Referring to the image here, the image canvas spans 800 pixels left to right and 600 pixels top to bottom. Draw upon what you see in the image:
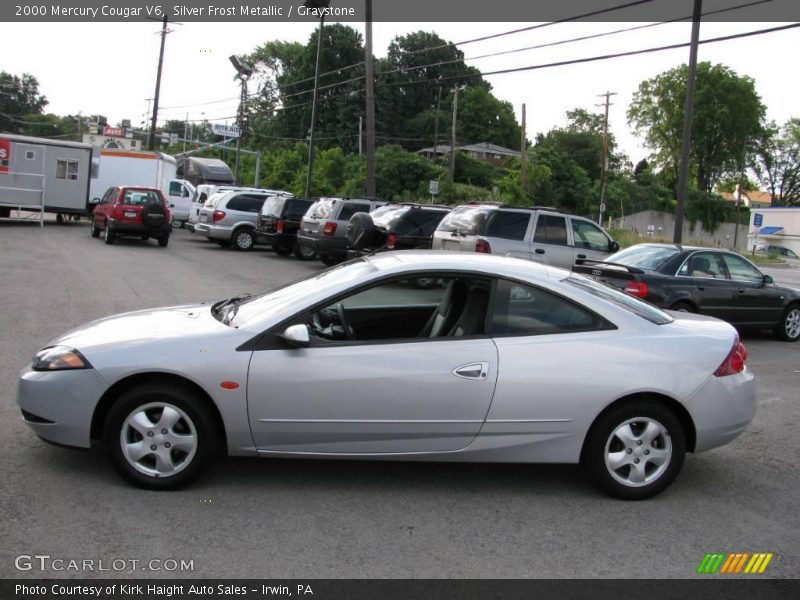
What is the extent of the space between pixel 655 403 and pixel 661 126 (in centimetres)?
8527

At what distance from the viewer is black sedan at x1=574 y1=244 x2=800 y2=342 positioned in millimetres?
10703

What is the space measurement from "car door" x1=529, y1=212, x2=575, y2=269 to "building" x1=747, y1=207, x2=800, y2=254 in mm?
64053

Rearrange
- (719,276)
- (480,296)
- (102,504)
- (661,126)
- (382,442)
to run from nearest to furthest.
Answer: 1. (102,504)
2. (382,442)
3. (480,296)
4. (719,276)
5. (661,126)

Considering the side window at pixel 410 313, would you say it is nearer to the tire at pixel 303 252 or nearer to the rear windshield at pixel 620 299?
the rear windshield at pixel 620 299

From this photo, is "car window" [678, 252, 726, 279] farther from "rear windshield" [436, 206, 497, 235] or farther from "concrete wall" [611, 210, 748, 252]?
"concrete wall" [611, 210, 748, 252]

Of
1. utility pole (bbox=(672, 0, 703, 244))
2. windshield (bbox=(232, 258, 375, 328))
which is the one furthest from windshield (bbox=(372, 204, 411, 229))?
windshield (bbox=(232, 258, 375, 328))

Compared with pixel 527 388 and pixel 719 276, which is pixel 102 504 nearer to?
pixel 527 388

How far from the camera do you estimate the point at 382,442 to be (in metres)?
4.51

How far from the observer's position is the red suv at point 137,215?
22.9m

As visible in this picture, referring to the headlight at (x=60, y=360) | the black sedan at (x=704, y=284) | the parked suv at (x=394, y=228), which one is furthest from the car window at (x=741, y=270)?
the headlight at (x=60, y=360)

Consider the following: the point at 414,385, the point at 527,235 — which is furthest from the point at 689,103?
the point at 414,385

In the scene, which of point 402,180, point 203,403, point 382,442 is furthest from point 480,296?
point 402,180

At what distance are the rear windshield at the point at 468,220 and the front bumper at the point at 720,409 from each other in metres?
8.92

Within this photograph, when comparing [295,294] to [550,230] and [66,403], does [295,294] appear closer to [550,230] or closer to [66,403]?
[66,403]
